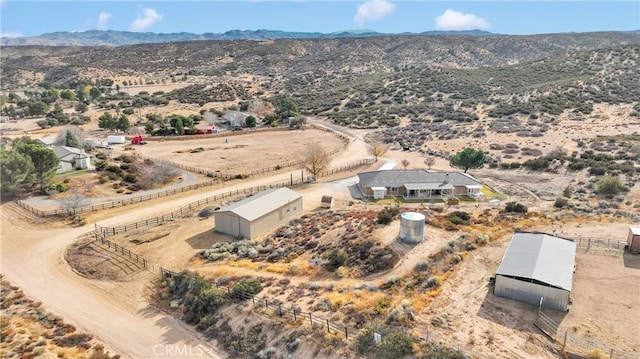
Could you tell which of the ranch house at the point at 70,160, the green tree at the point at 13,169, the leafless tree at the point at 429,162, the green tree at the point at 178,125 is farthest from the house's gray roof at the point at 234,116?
the green tree at the point at 13,169

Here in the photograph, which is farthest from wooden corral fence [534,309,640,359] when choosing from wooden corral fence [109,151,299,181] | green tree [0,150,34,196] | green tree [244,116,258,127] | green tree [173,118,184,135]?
green tree [244,116,258,127]

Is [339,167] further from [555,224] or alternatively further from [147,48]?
[147,48]

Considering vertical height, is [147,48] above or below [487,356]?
above

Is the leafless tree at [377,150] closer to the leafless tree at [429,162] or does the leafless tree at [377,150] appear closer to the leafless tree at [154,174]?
the leafless tree at [429,162]

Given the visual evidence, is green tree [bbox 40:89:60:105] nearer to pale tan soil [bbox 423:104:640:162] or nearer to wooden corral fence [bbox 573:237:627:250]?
pale tan soil [bbox 423:104:640:162]

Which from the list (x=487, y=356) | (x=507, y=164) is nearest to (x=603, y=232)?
(x=487, y=356)

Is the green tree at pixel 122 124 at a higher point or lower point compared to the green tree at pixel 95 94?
lower
